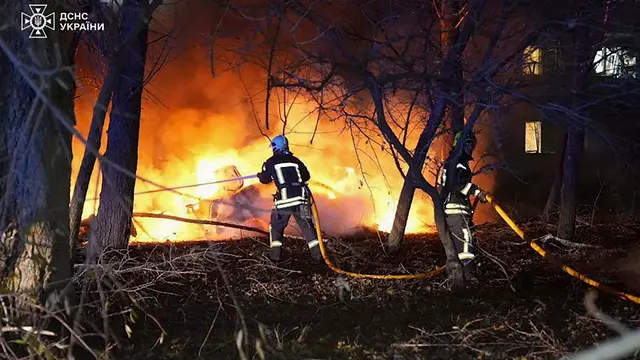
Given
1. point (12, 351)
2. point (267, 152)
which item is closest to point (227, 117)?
point (267, 152)

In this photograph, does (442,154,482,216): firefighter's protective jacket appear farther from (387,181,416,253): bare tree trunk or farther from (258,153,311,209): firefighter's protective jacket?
(258,153,311,209): firefighter's protective jacket

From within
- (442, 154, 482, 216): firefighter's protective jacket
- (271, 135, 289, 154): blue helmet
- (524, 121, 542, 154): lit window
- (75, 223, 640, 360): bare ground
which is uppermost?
(524, 121, 542, 154): lit window

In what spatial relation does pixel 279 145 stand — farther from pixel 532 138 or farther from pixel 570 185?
pixel 532 138

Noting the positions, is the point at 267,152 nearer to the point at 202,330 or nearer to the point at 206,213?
the point at 206,213

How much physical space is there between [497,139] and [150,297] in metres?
3.58

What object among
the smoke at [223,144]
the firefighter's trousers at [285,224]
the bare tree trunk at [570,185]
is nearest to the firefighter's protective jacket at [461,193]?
the firefighter's trousers at [285,224]

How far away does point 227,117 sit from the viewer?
45.0 ft

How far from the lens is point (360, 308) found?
597cm

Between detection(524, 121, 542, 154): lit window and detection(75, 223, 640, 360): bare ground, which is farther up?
detection(524, 121, 542, 154): lit window

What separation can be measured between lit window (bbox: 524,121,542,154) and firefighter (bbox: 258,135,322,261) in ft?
31.8

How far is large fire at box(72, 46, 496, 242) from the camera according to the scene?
11.9 metres

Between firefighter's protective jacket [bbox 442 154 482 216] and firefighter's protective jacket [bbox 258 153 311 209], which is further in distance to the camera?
firefighter's protective jacket [bbox 258 153 311 209]

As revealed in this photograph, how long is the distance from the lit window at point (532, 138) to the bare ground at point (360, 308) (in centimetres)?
755

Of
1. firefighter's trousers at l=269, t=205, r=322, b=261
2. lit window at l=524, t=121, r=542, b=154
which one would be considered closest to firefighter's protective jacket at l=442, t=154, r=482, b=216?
firefighter's trousers at l=269, t=205, r=322, b=261
